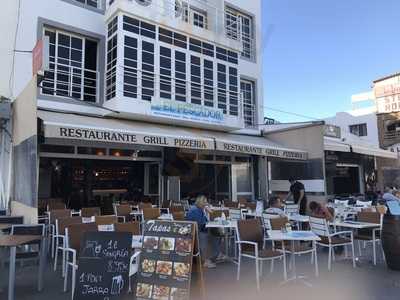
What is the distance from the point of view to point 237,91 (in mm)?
15688

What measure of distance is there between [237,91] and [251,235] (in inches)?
372

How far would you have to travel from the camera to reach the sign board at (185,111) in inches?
501

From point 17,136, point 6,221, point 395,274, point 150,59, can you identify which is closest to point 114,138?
point 17,136

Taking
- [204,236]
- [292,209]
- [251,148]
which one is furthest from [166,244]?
[251,148]

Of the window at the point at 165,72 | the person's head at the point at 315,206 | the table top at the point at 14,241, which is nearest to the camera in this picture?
the table top at the point at 14,241

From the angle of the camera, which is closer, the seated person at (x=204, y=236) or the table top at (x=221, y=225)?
the seated person at (x=204, y=236)

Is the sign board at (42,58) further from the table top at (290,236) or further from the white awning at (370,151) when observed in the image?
the white awning at (370,151)

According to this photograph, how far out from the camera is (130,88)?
477 inches

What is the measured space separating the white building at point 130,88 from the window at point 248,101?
78.7 inches

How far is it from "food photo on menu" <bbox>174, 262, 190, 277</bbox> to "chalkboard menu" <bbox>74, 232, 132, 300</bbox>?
60 cm

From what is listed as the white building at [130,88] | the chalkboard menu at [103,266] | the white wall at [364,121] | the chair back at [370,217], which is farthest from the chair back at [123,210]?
the white wall at [364,121]

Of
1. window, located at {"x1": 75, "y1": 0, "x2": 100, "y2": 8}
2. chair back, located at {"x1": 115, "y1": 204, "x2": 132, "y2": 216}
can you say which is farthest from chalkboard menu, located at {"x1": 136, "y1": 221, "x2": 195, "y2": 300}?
window, located at {"x1": 75, "y1": 0, "x2": 100, "y2": 8}

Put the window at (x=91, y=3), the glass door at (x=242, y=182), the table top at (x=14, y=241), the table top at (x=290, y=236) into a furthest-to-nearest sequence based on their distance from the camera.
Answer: the glass door at (x=242, y=182)
the window at (x=91, y=3)
the table top at (x=290, y=236)
the table top at (x=14, y=241)

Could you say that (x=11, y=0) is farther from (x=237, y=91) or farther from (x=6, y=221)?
(x=237, y=91)
